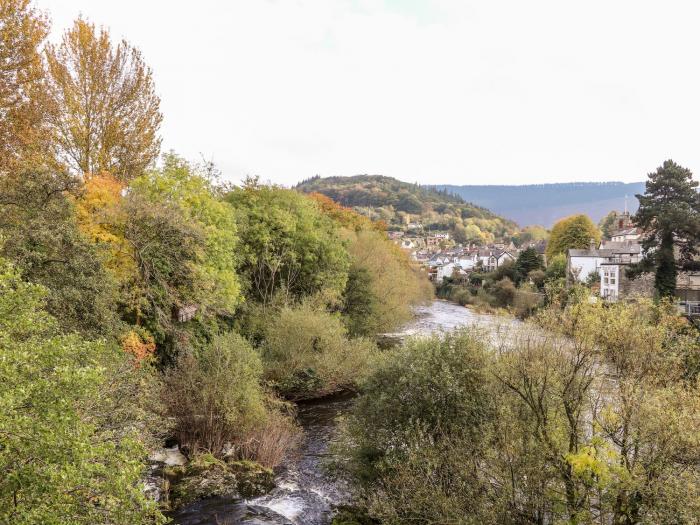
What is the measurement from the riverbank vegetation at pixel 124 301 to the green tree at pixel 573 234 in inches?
2416

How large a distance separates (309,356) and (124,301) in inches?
467

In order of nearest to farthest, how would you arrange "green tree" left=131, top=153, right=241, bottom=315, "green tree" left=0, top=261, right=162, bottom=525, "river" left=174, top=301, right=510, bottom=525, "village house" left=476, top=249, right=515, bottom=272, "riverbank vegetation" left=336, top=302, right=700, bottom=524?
1. "green tree" left=0, top=261, right=162, bottom=525
2. "riverbank vegetation" left=336, top=302, right=700, bottom=524
3. "river" left=174, top=301, right=510, bottom=525
4. "green tree" left=131, top=153, right=241, bottom=315
5. "village house" left=476, top=249, right=515, bottom=272

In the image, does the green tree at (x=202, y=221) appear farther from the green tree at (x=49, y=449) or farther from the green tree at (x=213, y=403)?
the green tree at (x=49, y=449)

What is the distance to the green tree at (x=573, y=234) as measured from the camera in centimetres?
8194

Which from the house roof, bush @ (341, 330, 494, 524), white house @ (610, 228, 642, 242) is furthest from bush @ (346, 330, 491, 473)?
white house @ (610, 228, 642, 242)

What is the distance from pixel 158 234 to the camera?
66.6ft

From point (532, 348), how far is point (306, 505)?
911cm

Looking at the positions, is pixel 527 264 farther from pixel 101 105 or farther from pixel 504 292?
pixel 101 105

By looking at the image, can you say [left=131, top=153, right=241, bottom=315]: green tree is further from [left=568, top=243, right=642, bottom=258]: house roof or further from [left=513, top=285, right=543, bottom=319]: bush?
[left=568, top=243, right=642, bottom=258]: house roof

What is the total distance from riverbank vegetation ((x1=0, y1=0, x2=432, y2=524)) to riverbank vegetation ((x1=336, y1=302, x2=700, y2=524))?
11.4 feet

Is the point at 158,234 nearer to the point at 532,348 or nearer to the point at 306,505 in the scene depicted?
the point at 306,505

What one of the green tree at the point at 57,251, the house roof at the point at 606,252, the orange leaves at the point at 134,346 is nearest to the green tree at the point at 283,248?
the orange leaves at the point at 134,346

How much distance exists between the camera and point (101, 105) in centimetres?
2398

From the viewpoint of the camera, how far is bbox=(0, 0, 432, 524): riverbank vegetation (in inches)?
279
